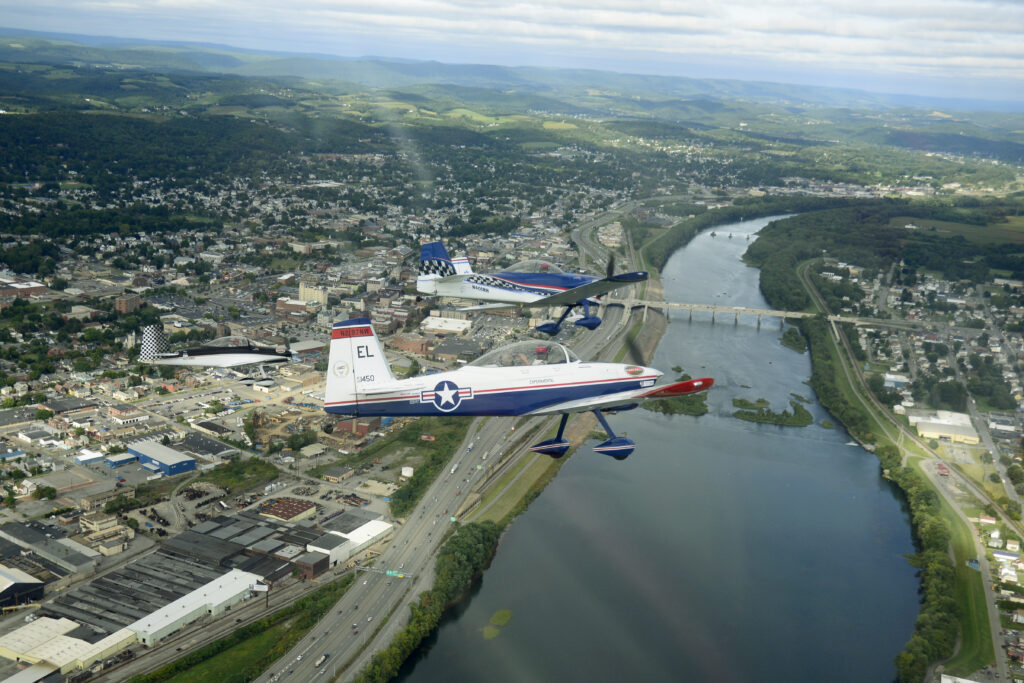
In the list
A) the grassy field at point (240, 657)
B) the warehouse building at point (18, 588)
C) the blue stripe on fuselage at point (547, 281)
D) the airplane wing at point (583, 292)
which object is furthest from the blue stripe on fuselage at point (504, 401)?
the warehouse building at point (18, 588)

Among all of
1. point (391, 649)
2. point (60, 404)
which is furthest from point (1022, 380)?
point (60, 404)

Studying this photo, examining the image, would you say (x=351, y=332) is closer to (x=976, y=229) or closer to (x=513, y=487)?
(x=513, y=487)

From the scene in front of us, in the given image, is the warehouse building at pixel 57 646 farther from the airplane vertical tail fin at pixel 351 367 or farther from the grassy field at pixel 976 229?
the grassy field at pixel 976 229

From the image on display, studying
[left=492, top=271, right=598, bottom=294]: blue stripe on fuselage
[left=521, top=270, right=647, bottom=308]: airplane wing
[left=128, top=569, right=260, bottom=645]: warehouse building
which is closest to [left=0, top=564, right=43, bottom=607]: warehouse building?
[left=128, top=569, right=260, bottom=645]: warehouse building

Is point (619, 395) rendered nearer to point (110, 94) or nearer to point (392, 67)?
point (110, 94)

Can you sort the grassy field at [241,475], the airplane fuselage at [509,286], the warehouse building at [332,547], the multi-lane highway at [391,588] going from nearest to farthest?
the multi-lane highway at [391,588]
the airplane fuselage at [509,286]
the warehouse building at [332,547]
the grassy field at [241,475]

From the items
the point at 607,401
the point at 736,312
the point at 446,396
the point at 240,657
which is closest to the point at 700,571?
the point at 240,657
